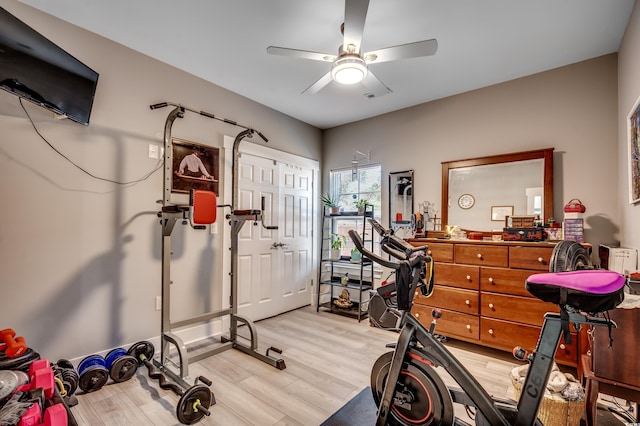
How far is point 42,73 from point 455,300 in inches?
150

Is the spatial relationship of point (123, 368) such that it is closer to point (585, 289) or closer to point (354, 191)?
point (585, 289)

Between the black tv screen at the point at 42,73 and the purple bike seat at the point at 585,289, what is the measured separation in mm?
2980

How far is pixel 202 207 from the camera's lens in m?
2.27

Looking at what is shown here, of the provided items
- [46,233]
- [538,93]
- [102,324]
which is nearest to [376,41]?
[538,93]

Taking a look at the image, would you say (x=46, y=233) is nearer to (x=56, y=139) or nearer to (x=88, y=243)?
(x=88, y=243)

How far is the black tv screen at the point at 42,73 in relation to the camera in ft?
5.56

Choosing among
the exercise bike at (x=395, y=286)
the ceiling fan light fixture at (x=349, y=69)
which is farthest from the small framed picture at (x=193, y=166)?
the exercise bike at (x=395, y=286)

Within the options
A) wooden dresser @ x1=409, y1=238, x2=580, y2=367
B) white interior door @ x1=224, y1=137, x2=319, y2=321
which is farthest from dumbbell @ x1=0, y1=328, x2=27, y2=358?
wooden dresser @ x1=409, y1=238, x2=580, y2=367

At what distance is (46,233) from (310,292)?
3.25m

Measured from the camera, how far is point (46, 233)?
2.26 metres

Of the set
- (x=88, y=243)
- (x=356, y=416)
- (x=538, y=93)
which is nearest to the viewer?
(x=356, y=416)

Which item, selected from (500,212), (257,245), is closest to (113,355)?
(257,245)

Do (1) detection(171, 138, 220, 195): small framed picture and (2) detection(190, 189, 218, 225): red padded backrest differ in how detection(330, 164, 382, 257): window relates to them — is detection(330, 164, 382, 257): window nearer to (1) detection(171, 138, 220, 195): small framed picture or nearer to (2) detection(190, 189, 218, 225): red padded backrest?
(1) detection(171, 138, 220, 195): small framed picture

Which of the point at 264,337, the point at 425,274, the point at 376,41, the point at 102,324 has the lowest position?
the point at 264,337
